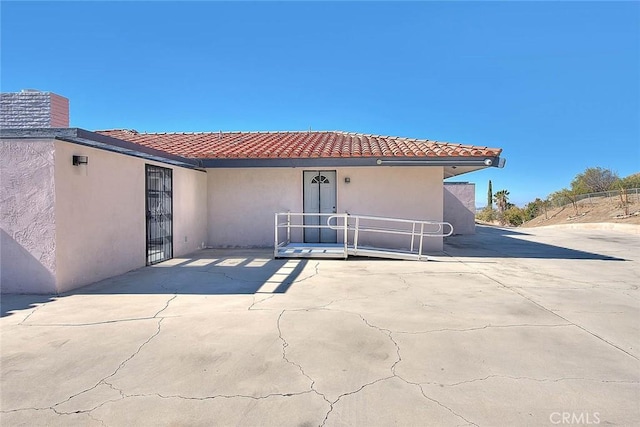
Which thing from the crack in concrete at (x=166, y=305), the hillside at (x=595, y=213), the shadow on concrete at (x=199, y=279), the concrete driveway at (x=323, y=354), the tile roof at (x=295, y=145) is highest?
the tile roof at (x=295, y=145)

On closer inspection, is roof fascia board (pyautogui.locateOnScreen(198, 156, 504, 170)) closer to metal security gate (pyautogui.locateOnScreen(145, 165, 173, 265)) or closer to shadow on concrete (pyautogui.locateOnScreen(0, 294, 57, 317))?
metal security gate (pyautogui.locateOnScreen(145, 165, 173, 265))

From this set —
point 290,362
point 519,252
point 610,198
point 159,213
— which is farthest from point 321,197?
point 610,198

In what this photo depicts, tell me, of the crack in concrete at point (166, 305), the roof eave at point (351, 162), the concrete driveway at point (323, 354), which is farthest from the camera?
the roof eave at point (351, 162)

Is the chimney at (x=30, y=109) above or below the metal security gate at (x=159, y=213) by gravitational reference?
above

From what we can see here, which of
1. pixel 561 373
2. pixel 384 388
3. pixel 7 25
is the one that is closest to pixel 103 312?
pixel 384 388

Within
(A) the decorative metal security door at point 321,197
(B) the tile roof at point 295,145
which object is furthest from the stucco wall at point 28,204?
(A) the decorative metal security door at point 321,197

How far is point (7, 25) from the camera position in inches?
349

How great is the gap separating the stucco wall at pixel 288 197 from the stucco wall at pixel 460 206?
743 centimetres

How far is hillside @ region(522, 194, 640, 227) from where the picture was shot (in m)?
22.0

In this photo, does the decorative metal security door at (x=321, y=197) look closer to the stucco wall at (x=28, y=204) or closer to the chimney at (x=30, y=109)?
the chimney at (x=30, y=109)

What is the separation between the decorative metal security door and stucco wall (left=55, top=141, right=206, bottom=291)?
501 centimetres

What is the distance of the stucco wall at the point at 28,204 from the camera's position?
5.32 meters

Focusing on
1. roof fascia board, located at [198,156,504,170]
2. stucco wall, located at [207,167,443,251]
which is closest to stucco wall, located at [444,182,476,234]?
stucco wall, located at [207,167,443,251]

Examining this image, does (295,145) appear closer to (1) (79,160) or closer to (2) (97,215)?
(2) (97,215)
